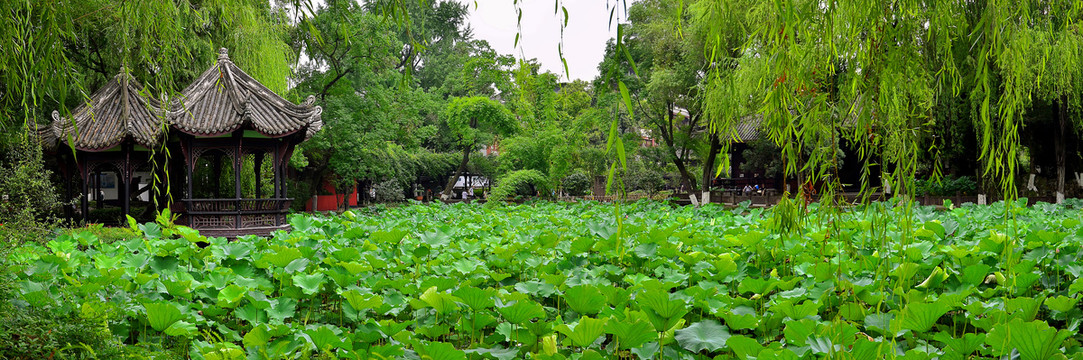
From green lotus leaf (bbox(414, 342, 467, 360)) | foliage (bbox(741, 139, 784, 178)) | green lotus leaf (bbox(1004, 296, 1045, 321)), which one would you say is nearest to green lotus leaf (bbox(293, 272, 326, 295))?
green lotus leaf (bbox(414, 342, 467, 360))

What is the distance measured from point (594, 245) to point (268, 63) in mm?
7640

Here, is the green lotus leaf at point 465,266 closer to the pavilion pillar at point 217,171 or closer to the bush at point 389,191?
→ the pavilion pillar at point 217,171

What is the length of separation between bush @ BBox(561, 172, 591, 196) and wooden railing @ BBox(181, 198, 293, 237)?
11.6m

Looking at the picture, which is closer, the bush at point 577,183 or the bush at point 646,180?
the bush at point 577,183

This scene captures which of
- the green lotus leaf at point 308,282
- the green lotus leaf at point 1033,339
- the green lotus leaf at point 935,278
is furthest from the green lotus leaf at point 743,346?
the green lotus leaf at point 308,282

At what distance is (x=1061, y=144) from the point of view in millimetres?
10031

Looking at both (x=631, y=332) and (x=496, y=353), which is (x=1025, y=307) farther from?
(x=496, y=353)

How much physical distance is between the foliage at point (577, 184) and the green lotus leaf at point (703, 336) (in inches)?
671

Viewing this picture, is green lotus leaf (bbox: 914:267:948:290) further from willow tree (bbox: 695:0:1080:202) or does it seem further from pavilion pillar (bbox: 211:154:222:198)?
pavilion pillar (bbox: 211:154:222:198)

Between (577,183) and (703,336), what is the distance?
57.3ft

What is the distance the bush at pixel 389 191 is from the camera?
1891 centimetres

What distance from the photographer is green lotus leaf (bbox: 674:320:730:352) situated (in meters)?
1.81

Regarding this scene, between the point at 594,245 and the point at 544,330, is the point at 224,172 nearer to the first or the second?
the point at 594,245

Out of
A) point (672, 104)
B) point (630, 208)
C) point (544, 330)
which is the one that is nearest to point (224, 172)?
point (630, 208)
